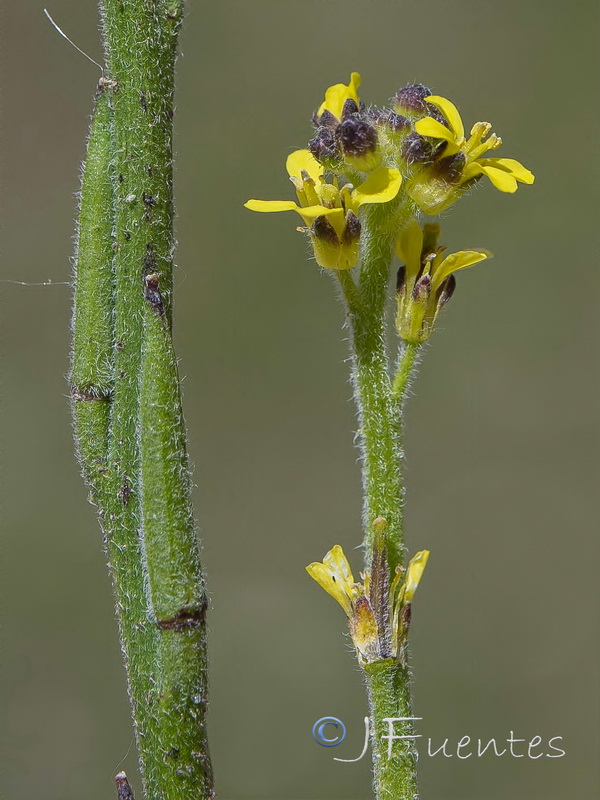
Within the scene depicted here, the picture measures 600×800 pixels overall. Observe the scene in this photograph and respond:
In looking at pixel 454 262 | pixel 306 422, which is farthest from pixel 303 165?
pixel 306 422

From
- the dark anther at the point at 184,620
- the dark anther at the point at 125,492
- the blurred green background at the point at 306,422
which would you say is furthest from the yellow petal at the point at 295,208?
the blurred green background at the point at 306,422

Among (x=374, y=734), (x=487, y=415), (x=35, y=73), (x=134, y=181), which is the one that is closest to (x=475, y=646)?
(x=487, y=415)

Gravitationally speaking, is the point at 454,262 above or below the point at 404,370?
above

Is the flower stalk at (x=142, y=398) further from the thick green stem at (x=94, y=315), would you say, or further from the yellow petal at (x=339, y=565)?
the yellow petal at (x=339, y=565)

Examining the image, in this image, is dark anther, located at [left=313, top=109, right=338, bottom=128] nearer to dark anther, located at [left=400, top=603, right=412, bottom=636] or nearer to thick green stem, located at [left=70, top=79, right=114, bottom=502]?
thick green stem, located at [left=70, top=79, right=114, bottom=502]

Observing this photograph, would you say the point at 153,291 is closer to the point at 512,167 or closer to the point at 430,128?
the point at 430,128

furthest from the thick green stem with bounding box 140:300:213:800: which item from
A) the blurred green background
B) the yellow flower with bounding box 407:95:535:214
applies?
the blurred green background

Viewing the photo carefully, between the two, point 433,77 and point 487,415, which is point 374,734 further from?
point 433,77

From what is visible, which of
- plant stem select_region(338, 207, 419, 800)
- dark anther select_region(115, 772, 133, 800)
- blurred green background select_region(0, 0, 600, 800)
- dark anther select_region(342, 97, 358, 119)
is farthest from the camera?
blurred green background select_region(0, 0, 600, 800)
